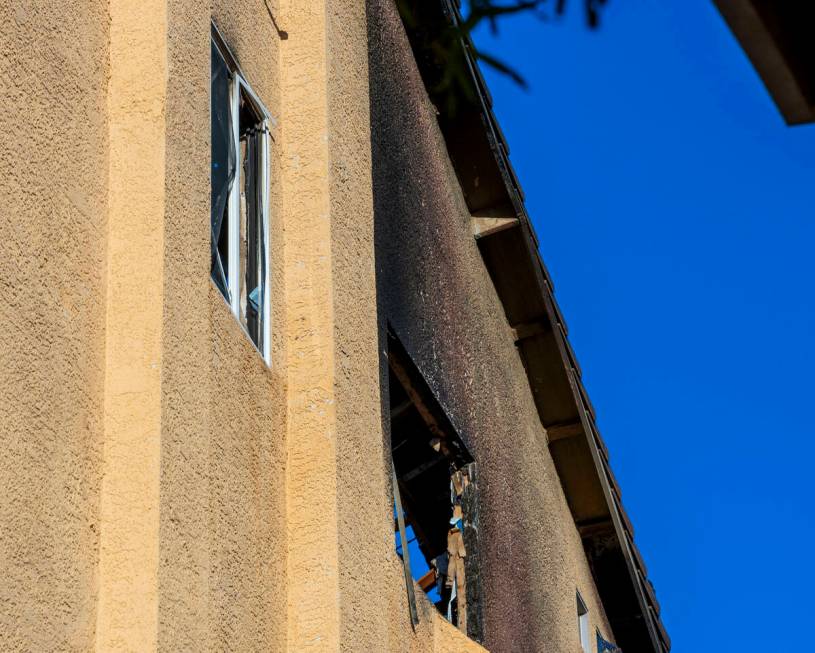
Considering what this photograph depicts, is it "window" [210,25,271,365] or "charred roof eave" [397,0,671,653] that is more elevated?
"charred roof eave" [397,0,671,653]

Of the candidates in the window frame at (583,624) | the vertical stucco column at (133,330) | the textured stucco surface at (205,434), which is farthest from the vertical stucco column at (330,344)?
the window frame at (583,624)

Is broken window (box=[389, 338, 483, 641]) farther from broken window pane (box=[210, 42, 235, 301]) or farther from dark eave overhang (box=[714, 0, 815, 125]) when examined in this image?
dark eave overhang (box=[714, 0, 815, 125])

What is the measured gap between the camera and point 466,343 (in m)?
10.8

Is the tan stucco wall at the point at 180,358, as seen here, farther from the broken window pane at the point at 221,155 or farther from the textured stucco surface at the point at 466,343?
the textured stucco surface at the point at 466,343

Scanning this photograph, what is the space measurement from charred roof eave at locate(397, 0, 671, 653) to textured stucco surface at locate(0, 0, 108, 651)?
Result: 4.77m

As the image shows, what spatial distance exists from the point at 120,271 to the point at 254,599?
4.78 ft

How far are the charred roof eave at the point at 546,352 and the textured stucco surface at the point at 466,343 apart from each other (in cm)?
18

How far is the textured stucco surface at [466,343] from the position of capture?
30.3 ft

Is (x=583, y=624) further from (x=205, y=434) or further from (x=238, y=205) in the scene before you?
(x=205, y=434)

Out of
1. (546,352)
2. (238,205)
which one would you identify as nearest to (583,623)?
(546,352)

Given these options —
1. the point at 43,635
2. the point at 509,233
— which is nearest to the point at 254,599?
the point at 43,635

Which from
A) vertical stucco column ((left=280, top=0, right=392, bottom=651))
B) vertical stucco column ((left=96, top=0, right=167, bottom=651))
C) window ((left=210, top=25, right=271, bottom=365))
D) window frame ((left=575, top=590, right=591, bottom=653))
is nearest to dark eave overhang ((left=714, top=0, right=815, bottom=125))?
vertical stucco column ((left=96, top=0, right=167, bottom=651))

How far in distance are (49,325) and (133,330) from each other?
42 cm

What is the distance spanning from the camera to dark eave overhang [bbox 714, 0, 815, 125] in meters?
2.44
